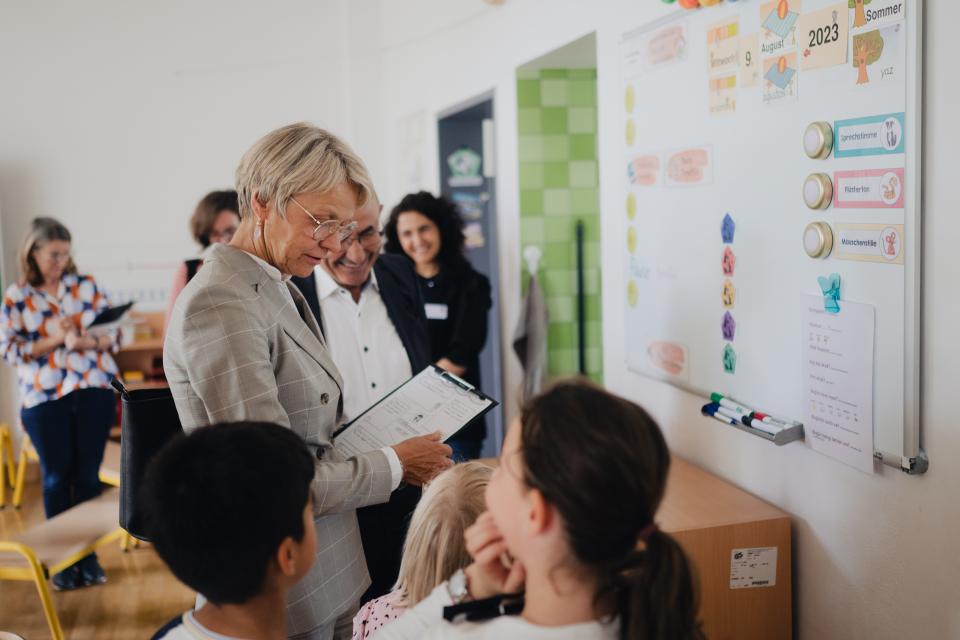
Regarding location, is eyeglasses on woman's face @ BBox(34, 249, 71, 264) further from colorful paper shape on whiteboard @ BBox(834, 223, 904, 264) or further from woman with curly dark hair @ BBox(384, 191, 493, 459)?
colorful paper shape on whiteboard @ BBox(834, 223, 904, 264)

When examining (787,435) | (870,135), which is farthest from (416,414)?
(870,135)

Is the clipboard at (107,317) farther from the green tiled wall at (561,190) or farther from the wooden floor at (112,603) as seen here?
the green tiled wall at (561,190)

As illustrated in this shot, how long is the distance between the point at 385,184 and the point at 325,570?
4794mm

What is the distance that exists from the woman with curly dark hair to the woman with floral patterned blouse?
1485mm

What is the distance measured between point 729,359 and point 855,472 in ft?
1.62

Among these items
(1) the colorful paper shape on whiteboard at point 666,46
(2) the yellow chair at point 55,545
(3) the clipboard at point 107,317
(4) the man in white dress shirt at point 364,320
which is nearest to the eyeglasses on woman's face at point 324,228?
(4) the man in white dress shirt at point 364,320

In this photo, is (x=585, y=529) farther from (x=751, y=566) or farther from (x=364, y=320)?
(x=364, y=320)

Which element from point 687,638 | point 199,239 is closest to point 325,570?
point 687,638

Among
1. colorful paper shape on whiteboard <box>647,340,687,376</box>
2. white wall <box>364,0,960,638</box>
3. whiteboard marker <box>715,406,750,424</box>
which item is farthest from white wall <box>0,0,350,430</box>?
whiteboard marker <box>715,406,750,424</box>

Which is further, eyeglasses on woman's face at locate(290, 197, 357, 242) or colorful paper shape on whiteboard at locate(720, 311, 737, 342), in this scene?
colorful paper shape on whiteboard at locate(720, 311, 737, 342)

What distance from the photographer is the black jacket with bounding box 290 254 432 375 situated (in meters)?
2.51

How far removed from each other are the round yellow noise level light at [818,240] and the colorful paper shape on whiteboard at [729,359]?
42 cm

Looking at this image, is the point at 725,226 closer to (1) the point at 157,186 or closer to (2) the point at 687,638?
(2) the point at 687,638

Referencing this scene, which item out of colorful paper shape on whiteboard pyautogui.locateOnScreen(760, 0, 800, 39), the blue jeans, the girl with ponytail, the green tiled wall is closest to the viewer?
the girl with ponytail
